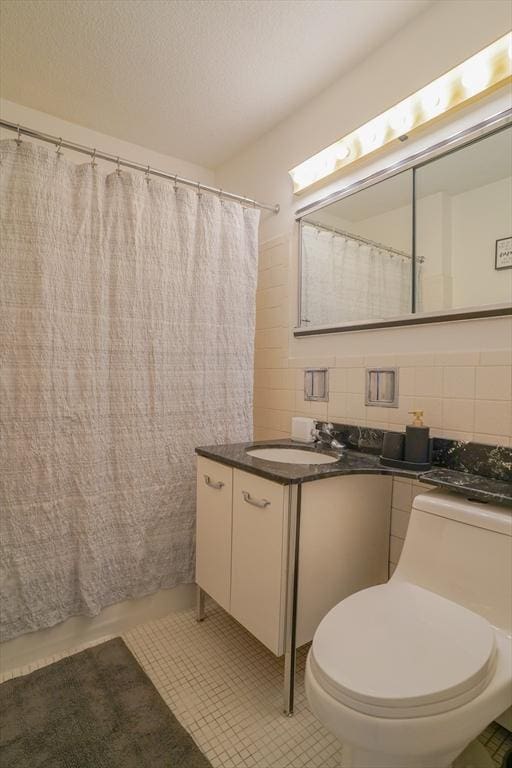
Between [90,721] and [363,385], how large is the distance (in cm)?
A: 149

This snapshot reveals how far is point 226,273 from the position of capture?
192cm

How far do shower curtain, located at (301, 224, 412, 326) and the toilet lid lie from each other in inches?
39.4

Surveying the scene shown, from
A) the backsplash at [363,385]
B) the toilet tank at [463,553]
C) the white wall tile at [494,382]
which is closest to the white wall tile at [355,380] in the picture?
the backsplash at [363,385]

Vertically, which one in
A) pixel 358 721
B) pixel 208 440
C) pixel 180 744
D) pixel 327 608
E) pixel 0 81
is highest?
pixel 0 81

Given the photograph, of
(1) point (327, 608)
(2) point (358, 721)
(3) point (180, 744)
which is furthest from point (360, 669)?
(3) point (180, 744)

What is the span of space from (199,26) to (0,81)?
37.9 inches

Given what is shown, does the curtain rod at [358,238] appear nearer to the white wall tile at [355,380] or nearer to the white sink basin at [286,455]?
the white wall tile at [355,380]

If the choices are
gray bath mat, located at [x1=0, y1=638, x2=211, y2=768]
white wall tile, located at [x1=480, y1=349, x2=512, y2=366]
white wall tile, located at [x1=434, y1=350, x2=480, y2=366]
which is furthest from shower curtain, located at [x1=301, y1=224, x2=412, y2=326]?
gray bath mat, located at [x1=0, y1=638, x2=211, y2=768]

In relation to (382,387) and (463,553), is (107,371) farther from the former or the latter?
(463,553)

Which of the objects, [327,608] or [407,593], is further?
[327,608]

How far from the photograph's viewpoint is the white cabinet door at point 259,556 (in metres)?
1.23

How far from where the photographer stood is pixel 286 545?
4.01ft

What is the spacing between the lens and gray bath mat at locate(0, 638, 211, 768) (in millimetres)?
1106

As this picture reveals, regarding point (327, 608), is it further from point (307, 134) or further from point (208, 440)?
point (307, 134)
